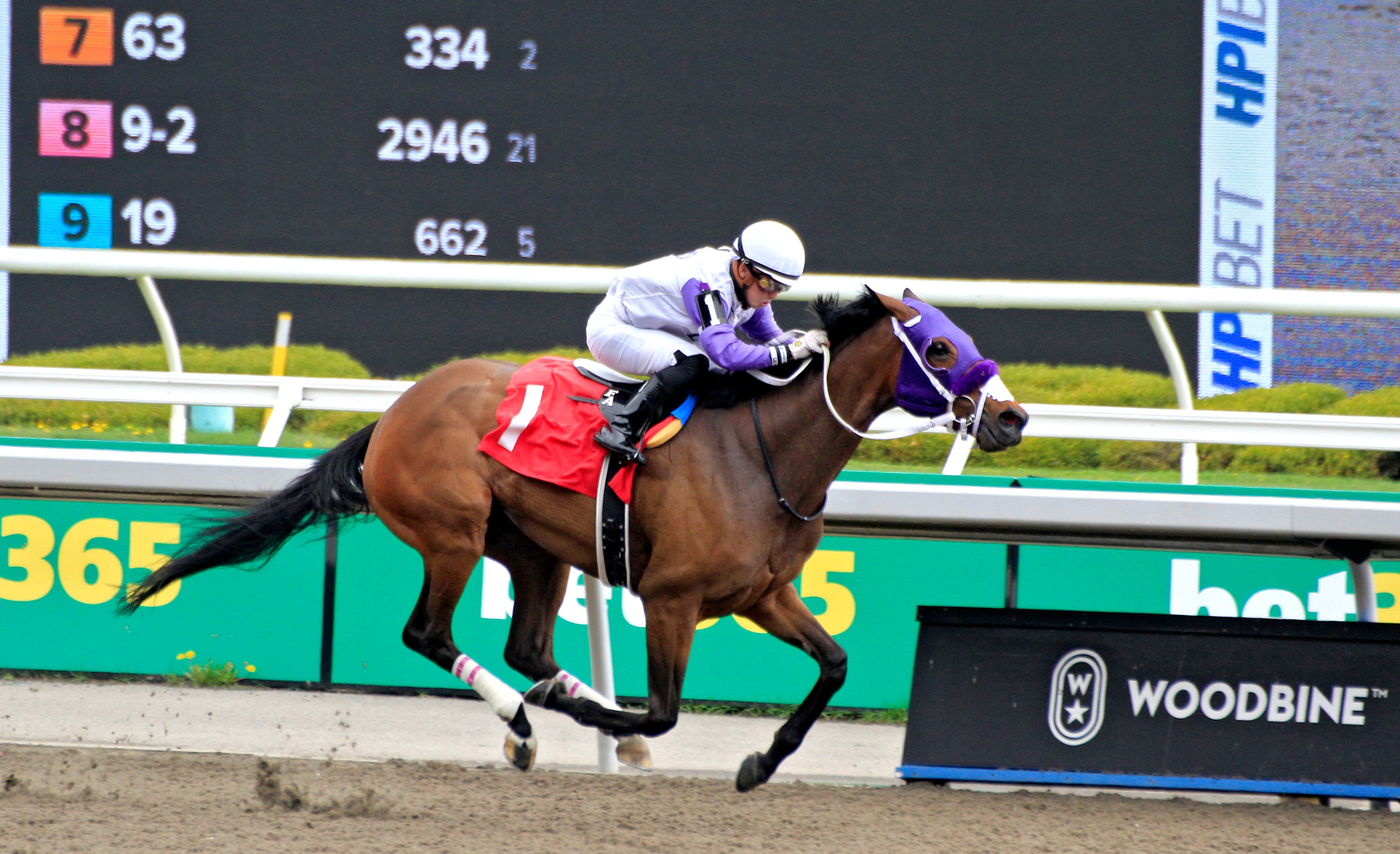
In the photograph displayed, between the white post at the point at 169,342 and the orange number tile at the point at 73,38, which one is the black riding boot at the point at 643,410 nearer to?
the white post at the point at 169,342

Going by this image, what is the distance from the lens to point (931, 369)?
333 cm

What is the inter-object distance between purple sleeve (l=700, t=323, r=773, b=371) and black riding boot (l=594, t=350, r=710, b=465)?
106 mm

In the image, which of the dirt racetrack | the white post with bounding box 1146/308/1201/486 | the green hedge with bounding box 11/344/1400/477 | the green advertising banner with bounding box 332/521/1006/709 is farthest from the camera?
the green hedge with bounding box 11/344/1400/477

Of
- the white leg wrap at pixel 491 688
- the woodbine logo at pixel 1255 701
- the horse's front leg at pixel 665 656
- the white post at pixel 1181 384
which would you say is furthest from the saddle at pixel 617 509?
the white post at pixel 1181 384

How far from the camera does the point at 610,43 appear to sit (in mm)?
7492

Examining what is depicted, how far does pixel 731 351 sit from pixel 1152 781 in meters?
1.89

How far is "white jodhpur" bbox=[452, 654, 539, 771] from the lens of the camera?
3783 mm

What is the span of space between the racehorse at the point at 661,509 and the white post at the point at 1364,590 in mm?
1783

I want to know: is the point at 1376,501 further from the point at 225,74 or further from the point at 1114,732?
the point at 225,74

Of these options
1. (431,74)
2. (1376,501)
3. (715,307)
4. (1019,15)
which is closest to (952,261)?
(1019,15)

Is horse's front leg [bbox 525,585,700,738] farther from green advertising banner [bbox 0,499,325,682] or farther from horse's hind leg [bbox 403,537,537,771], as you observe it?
green advertising banner [bbox 0,499,325,682]

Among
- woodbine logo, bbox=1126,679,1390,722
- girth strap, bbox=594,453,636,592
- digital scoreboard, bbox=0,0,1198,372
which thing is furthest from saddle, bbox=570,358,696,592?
digital scoreboard, bbox=0,0,1198,372

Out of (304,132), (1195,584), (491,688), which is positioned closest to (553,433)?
(491,688)

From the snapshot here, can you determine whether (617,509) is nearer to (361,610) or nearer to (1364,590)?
(361,610)
